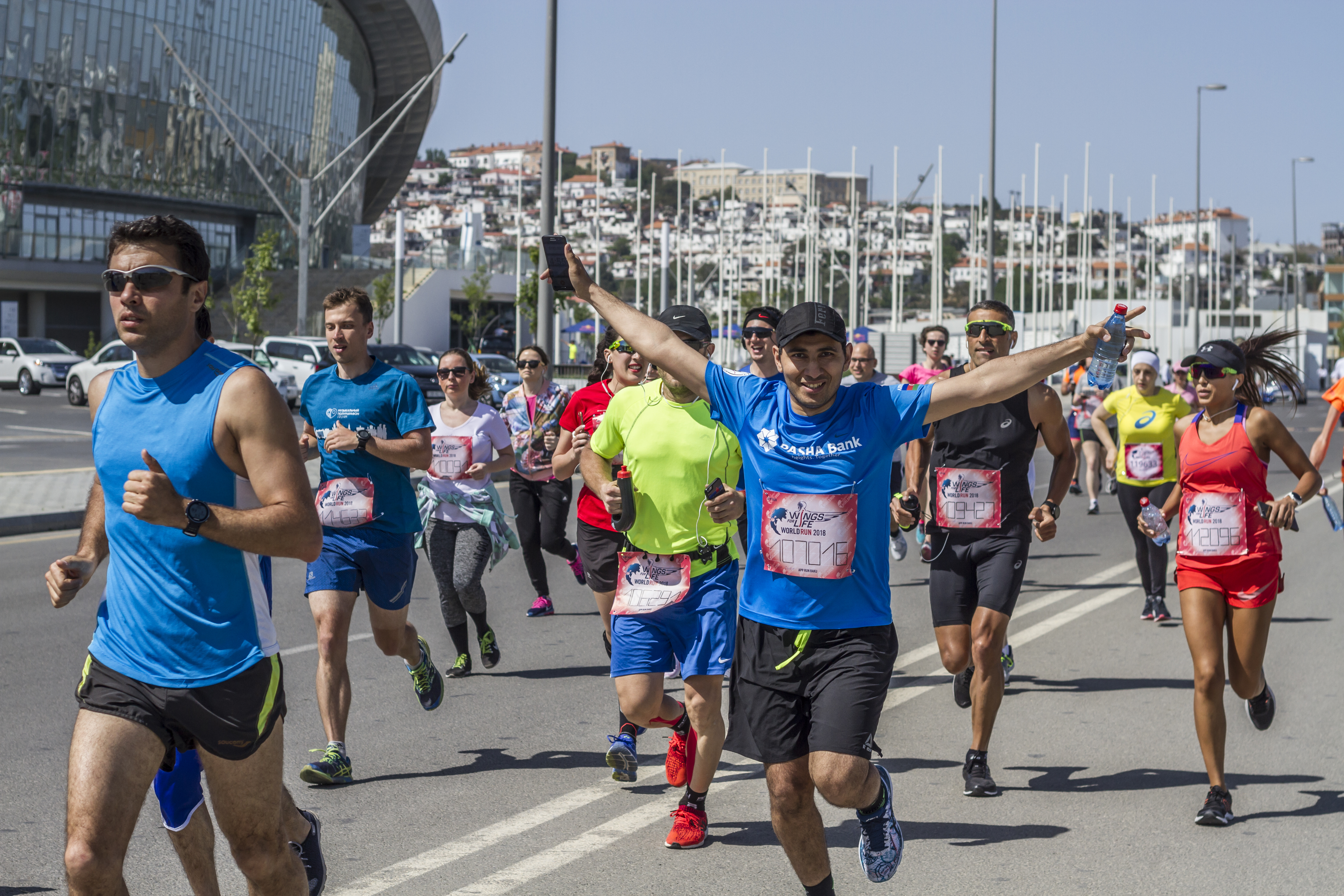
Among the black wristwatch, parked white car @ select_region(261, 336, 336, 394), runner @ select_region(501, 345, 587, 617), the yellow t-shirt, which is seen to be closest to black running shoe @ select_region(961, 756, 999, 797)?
the black wristwatch

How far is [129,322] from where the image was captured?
3.37 meters

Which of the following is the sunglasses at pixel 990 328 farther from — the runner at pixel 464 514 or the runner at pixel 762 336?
the runner at pixel 464 514

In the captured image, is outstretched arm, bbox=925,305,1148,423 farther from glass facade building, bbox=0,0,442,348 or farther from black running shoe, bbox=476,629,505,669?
glass facade building, bbox=0,0,442,348

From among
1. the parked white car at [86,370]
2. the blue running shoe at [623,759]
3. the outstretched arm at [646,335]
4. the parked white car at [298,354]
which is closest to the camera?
the outstretched arm at [646,335]

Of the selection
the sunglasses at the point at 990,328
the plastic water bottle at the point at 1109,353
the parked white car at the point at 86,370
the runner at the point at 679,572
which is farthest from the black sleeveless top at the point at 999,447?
the parked white car at the point at 86,370

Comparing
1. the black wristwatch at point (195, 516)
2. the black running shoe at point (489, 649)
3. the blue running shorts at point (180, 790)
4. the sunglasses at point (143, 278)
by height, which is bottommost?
the black running shoe at point (489, 649)

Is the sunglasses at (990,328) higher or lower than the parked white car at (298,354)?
lower

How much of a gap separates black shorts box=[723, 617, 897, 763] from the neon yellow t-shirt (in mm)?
1025

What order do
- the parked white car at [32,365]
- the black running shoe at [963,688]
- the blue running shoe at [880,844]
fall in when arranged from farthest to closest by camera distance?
the parked white car at [32,365] < the black running shoe at [963,688] < the blue running shoe at [880,844]

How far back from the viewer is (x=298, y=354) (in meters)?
37.3

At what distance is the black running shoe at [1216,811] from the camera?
523 centimetres

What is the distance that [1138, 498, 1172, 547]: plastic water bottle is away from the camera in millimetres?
6734

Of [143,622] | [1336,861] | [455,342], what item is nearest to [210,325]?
[143,622]

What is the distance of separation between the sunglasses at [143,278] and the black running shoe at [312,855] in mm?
1469
